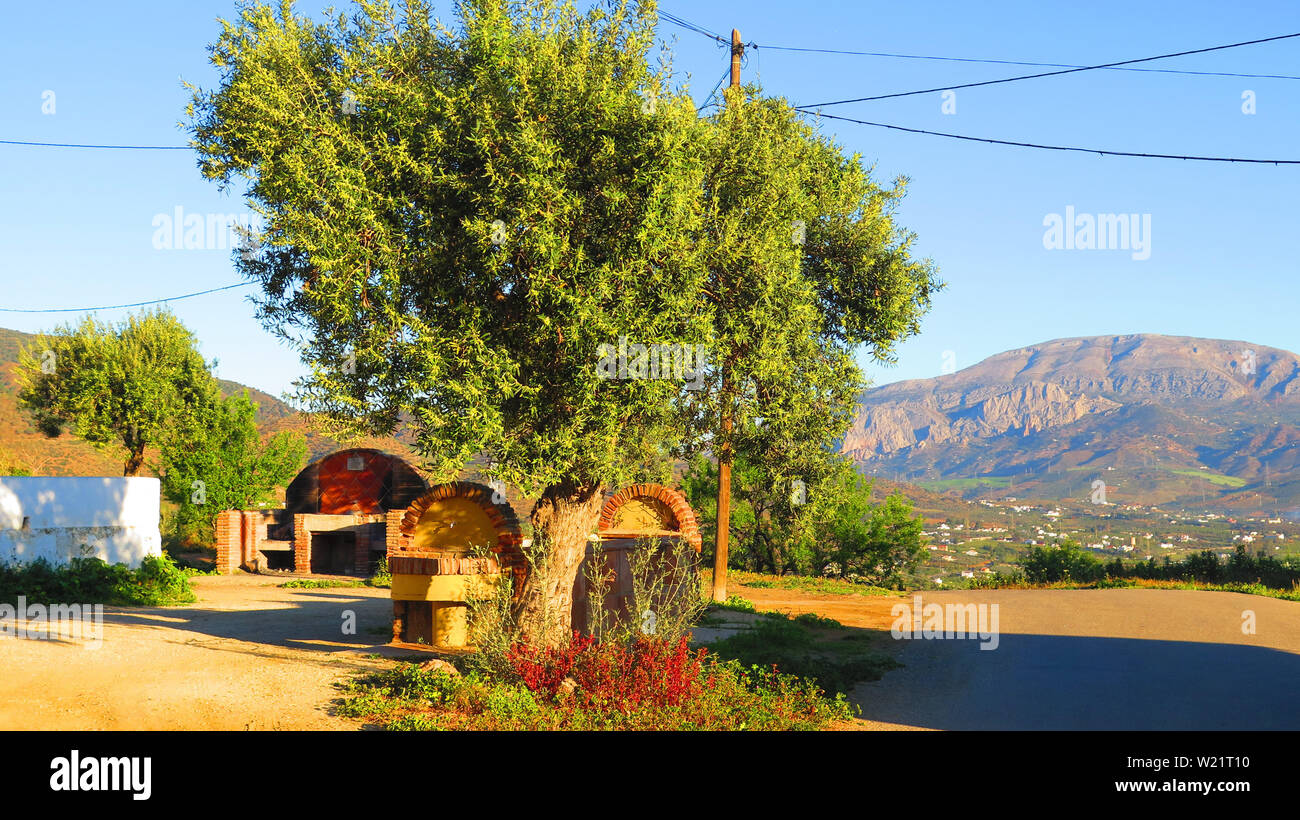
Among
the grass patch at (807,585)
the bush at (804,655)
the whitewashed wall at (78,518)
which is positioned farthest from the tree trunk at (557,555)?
the grass patch at (807,585)

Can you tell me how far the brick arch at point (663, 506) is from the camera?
53.6 ft

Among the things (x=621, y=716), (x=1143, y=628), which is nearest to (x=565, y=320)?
(x=621, y=716)

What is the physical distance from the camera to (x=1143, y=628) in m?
17.2

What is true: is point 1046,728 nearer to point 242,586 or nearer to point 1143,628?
point 1143,628

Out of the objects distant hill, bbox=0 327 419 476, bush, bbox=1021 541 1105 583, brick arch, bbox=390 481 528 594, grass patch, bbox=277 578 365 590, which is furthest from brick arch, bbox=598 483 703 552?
distant hill, bbox=0 327 419 476

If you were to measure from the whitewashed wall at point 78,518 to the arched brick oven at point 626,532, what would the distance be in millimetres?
14615

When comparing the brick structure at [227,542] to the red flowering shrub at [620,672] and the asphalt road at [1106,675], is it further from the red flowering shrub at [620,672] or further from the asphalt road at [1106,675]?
the asphalt road at [1106,675]

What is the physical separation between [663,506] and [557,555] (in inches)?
180

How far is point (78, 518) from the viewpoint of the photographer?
22.7 m

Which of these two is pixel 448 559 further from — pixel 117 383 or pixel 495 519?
pixel 117 383

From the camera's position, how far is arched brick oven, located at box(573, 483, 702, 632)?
1533 centimetres

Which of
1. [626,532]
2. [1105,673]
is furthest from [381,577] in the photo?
[1105,673]

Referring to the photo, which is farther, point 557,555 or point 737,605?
point 737,605

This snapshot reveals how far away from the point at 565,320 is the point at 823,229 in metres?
8.91
